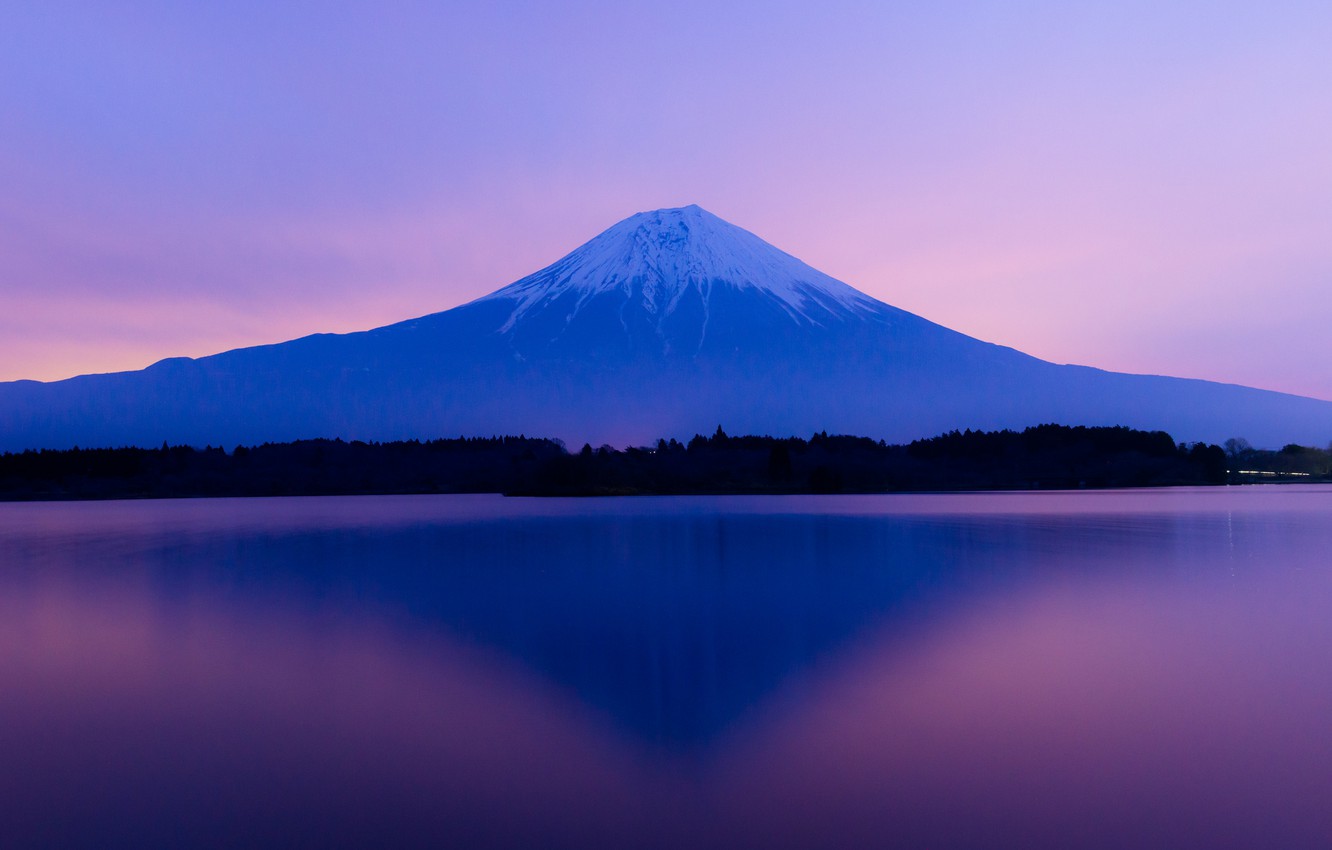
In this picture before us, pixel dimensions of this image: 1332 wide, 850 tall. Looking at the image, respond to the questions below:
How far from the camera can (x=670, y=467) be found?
69188 millimetres

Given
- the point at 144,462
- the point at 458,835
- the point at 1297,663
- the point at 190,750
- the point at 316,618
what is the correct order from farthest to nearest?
the point at 144,462 → the point at 316,618 → the point at 1297,663 → the point at 190,750 → the point at 458,835

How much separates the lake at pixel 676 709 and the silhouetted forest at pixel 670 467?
167 feet

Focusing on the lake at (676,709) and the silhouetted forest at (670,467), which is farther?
the silhouetted forest at (670,467)

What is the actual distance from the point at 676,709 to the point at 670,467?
63189 millimetres

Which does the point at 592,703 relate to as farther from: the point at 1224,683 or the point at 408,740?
the point at 1224,683

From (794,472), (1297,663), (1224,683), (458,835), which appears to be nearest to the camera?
(458,835)

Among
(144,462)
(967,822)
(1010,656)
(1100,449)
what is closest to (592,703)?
(967,822)

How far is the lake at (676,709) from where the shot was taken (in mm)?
4176

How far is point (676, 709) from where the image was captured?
6012 millimetres

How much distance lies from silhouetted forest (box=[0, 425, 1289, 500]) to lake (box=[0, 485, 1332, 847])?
167 ft

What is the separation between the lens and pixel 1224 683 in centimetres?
667

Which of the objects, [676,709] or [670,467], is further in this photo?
[670,467]

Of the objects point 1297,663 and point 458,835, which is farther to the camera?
point 1297,663

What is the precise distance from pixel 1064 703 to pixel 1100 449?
71.9m
